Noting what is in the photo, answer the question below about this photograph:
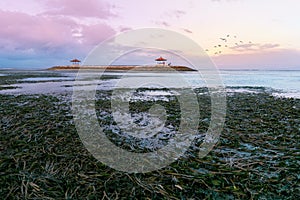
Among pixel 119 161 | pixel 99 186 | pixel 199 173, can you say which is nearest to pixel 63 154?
pixel 119 161

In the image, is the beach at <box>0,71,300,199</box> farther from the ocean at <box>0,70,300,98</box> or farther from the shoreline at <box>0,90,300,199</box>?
the ocean at <box>0,70,300,98</box>

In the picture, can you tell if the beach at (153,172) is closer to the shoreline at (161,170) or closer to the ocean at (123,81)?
the shoreline at (161,170)

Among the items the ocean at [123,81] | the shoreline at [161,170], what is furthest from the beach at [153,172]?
the ocean at [123,81]

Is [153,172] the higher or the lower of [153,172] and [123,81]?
the lower

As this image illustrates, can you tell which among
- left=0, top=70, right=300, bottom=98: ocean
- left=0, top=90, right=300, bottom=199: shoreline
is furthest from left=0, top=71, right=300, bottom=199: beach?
left=0, top=70, right=300, bottom=98: ocean

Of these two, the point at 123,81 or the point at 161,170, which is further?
the point at 123,81

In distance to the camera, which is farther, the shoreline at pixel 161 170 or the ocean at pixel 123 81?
the ocean at pixel 123 81

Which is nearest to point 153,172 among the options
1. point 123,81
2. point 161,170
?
point 161,170

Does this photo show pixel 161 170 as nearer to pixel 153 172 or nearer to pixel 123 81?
pixel 153 172

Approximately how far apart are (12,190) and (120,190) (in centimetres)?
175

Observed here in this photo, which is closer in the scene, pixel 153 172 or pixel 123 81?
pixel 153 172

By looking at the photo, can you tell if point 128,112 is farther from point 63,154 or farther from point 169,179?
point 169,179

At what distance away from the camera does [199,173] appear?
4.04 meters

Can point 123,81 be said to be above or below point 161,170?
above
